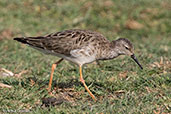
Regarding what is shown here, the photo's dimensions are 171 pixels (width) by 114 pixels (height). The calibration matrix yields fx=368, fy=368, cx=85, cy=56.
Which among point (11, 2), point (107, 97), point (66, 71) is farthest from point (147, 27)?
point (107, 97)

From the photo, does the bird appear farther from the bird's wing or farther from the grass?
the grass

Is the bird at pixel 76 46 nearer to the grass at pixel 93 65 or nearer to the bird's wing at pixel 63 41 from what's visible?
the bird's wing at pixel 63 41

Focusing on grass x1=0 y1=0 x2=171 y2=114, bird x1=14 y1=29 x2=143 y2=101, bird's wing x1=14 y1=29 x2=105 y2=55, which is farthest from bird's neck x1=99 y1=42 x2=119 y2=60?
grass x1=0 y1=0 x2=171 y2=114

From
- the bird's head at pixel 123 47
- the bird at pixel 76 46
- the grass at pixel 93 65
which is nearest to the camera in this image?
the grass at pixel 93 65

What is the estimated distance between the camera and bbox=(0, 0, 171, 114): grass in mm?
6570

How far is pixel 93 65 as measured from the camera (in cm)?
915

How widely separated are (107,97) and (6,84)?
2.08m

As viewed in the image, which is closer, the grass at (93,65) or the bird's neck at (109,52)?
the grass at (93,65)

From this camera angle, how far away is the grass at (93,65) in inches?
259

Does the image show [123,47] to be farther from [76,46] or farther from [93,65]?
[93,65]

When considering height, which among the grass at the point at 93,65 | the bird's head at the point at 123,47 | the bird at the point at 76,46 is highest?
the bird at the point at 76,46

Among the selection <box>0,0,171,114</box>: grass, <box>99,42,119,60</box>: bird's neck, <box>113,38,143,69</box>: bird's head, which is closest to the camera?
<box>0,0,171,114</box>: grass

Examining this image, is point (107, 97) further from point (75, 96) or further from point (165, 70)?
point (165, 70)

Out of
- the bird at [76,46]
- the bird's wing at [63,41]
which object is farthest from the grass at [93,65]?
the bird's wing at [63,41]
